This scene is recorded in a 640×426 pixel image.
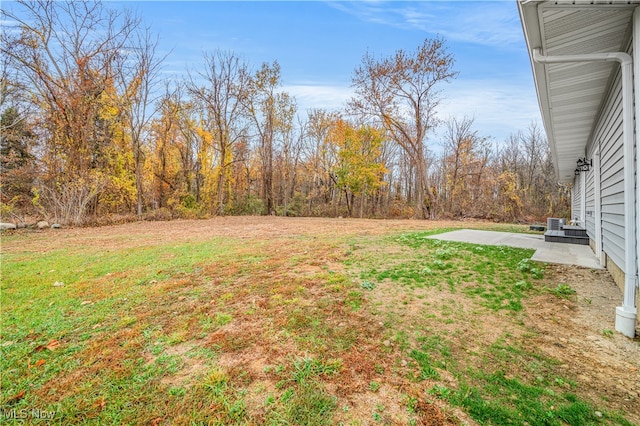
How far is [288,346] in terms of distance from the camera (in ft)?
7.23

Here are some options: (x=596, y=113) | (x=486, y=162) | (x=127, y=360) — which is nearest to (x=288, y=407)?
(x=127, y=360)

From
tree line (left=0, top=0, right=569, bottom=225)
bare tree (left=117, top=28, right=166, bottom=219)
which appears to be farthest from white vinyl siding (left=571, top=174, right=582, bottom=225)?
bare tree (left=117, top=28, right=166, bottom=219)

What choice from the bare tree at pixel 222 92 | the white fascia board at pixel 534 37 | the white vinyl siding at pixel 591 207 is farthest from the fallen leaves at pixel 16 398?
the bare tree at pixel 222 92

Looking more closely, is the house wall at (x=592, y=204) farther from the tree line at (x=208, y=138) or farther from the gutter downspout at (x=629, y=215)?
the tree line at (x=208, y=138)

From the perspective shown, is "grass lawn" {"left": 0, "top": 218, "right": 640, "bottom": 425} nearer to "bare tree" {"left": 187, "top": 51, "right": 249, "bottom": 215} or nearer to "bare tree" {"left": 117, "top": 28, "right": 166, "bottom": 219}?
"bare tree" {"left": 117, "top": 28, "right": 166, "bottom": 219}

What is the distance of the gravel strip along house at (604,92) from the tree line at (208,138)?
12.1m

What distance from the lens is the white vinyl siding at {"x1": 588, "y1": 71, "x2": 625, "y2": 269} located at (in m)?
3.26

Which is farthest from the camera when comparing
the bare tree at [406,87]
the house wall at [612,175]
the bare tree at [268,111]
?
the bare tree at [268,111]

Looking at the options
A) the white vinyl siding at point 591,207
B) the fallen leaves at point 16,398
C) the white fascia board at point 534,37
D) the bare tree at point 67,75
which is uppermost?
the bare tree at point 67,75

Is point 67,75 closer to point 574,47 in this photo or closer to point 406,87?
point 574,47

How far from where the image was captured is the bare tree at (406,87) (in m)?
15.0
